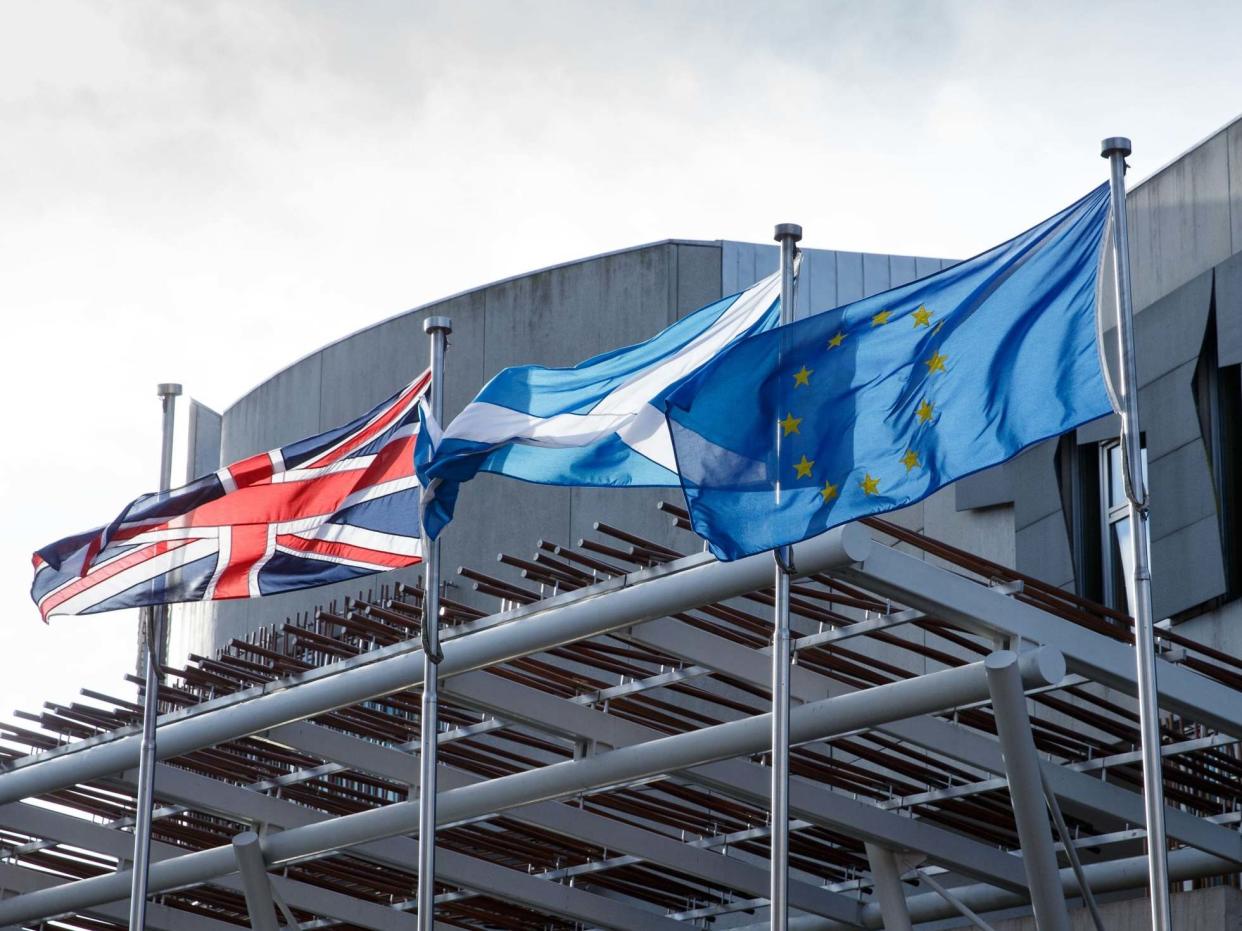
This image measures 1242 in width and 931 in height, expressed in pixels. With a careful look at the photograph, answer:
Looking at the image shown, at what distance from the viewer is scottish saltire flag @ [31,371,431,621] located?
16.1 metres

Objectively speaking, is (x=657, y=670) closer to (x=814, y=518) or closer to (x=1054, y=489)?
(x=1054, y=489)

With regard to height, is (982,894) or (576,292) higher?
(576,292)

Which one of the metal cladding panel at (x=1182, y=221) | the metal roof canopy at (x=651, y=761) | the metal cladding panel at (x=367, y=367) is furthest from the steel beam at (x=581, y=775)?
the metal cladding panel at (x=367, y=367)

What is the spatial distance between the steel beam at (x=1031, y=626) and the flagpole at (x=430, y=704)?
9.38ft

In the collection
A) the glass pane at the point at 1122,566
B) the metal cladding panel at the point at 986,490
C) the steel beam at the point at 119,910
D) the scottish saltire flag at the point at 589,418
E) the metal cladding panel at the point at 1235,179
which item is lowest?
the steel beam at the point at 119,910

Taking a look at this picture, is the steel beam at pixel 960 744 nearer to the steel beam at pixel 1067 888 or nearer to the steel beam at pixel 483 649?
the steel beam at pixel 1067 888

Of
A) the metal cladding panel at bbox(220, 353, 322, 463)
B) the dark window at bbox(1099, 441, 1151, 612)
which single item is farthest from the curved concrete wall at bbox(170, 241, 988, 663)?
the dark window at bbox(1099, 441, 1151, 612)

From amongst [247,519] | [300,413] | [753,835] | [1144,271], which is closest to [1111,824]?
[753,835]

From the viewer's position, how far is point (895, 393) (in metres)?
12.6

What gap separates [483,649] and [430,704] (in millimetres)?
729

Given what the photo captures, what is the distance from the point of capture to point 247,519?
1664 cm

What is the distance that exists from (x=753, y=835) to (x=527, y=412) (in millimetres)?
6088

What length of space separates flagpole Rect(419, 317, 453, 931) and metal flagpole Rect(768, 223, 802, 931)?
2.59 meters

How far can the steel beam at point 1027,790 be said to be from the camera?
1408 centimetres
